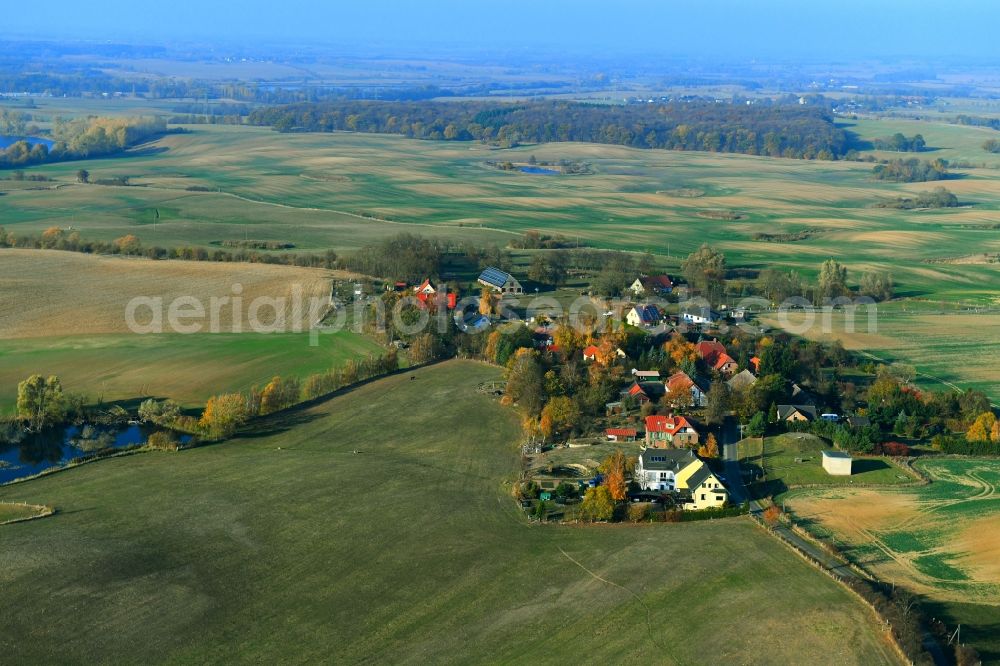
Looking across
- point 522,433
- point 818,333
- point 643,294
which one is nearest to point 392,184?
point 643,294

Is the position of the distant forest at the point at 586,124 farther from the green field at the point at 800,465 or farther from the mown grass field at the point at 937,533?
the mown grass field at the point at 937,533

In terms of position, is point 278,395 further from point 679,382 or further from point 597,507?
point 597,507

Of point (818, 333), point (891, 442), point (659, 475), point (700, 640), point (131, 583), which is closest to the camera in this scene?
point (700, 640)

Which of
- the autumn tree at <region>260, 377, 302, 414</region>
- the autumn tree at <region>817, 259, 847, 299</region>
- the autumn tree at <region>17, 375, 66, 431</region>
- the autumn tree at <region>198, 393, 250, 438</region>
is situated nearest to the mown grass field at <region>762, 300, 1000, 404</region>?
the autumn tree at <region>817, 259, 847, 299</region>

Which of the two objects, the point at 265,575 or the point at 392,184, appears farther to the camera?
the point at 392,184

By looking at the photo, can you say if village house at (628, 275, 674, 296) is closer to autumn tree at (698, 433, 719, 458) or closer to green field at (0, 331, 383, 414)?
green field at (0, 331, 383, 414)

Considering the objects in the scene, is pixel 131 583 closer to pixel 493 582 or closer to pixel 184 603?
pixel 184 603

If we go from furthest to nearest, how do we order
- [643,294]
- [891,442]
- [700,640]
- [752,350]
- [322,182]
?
[322,182]
[643,294]
[752,350]
[891,442]
[700,640]

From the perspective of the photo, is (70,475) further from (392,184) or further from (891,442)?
(392,184)
